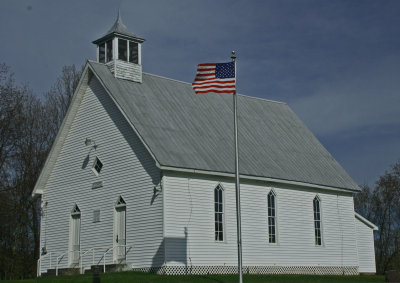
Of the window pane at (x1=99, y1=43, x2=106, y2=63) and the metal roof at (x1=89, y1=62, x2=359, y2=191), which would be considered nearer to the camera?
the metal roof at (x1=89, y1=62, x2=359, y2=191)

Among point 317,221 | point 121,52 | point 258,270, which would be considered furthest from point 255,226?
point 121,52

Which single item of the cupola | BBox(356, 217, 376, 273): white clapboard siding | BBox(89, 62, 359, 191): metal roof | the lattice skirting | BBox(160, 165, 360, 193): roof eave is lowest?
the lattice skirting

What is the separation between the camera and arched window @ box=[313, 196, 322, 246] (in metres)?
31.8

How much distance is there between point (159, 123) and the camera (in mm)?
27672

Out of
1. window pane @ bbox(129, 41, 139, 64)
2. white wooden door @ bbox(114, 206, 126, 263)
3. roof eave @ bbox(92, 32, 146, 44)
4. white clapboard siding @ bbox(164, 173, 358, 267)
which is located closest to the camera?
white clapboard siding @ bbox(164, 173, 358, 267)

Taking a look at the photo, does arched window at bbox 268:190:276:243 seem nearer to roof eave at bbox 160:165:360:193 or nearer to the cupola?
roof eave at bbox 160:165:360:193

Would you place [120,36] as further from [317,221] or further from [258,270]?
[317,221]

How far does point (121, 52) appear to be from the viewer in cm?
3138

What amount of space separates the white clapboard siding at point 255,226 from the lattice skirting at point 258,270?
19 centimetres

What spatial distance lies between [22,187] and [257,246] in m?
21.5

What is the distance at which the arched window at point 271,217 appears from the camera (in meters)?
29.4

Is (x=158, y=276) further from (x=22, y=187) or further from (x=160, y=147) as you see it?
(x=22, y=187)

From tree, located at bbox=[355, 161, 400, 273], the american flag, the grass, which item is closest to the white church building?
the grass

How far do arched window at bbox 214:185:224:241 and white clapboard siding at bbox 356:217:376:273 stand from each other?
35.9 ft
